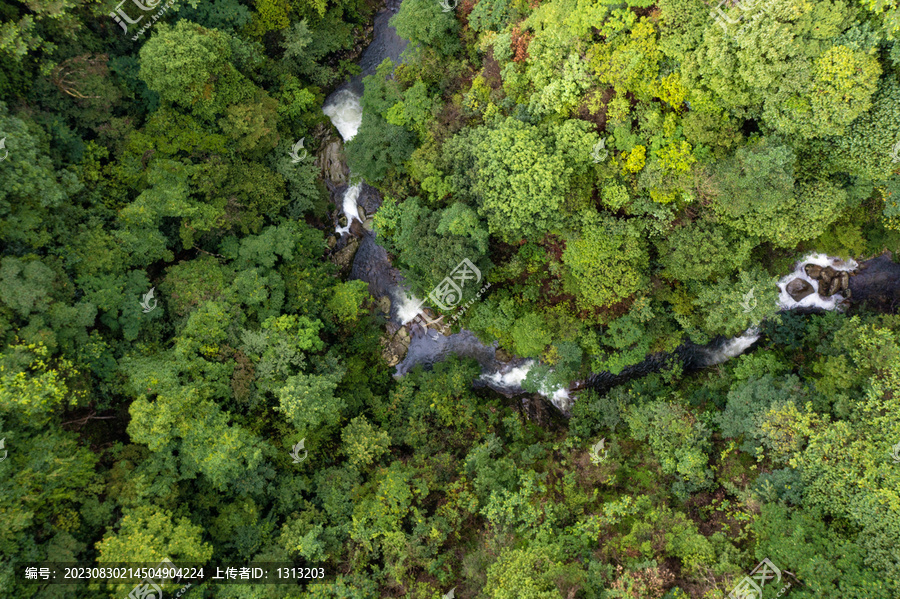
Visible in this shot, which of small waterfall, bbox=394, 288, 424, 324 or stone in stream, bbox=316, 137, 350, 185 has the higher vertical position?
stone in stream, bbox=316, 137, 350, 185

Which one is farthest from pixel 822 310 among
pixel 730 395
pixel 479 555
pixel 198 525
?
pixel 198 525

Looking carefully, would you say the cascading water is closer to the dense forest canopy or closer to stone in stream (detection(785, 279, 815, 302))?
stone in stream (detection(785, 279, 815, 302))

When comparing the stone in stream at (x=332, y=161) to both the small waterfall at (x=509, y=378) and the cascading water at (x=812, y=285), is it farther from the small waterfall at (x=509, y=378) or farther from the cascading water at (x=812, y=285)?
the cascading water at (x=812, y=285)

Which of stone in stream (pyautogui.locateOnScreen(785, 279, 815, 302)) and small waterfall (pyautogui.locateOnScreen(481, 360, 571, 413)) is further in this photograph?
small waterfall (pyautogui.locateOnScreen(481, 360, 571, 413))

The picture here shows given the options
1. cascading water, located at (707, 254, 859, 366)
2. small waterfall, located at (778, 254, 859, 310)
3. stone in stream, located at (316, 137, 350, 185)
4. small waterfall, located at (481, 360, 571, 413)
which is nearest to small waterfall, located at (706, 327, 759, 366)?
cascading water, located at (707, 254, 859, 366)

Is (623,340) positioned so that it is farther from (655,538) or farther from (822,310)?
(822,310)

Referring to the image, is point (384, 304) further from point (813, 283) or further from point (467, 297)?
point (813, 283)

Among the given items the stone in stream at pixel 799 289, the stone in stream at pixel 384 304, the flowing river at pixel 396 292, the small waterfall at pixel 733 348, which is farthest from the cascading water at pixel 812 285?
the stone in stream at pixel 384 304
